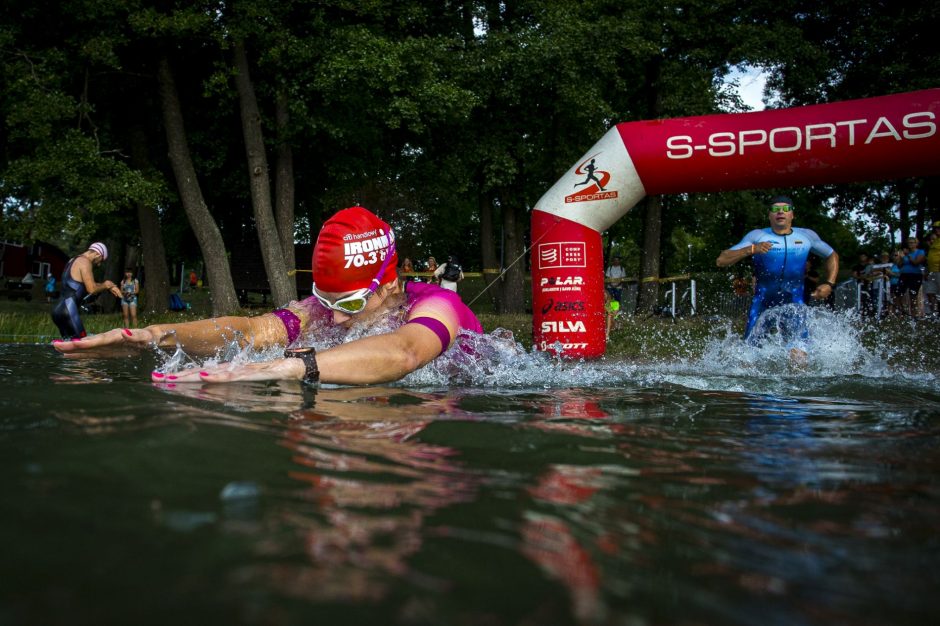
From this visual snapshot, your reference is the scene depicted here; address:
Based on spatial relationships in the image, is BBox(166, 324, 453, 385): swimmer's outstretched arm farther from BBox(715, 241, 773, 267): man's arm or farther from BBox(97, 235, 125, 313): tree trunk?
BBox(97, 235, 125, 313): tree trunk

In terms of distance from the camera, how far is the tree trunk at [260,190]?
1555cm

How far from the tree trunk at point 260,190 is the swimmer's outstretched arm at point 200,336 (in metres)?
10.8

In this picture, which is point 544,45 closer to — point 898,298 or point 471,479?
point 898,298

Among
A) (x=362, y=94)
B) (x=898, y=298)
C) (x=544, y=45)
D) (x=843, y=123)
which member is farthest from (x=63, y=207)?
(x=898, y=298)

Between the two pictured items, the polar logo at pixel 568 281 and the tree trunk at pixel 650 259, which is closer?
the polar logo at pixel 568 281

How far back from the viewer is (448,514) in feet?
5.91

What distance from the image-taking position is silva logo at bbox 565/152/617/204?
9.54m

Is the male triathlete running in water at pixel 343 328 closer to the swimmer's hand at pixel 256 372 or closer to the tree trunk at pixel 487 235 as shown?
the swimmer's hand at pixel 256 372

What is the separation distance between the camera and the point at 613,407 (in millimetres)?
3959

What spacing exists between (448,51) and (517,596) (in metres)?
18.2

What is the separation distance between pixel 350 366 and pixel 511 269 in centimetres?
1666

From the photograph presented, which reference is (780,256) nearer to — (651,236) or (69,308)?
(69,308)

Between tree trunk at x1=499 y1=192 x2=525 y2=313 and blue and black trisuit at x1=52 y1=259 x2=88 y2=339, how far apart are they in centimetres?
1137

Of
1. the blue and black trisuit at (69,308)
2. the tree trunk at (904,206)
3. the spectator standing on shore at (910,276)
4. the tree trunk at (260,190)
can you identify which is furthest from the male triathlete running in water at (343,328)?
the tree trunk at (904,206)
